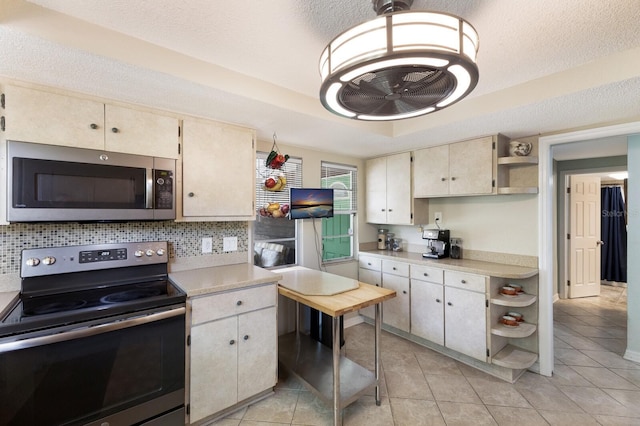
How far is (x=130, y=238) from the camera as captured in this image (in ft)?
6.82

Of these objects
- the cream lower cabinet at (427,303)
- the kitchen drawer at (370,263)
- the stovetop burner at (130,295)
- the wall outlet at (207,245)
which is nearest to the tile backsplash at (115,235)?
the wall outlet at (207,245)

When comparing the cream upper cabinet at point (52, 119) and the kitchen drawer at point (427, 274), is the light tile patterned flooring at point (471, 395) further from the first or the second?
the cream upper cabinet at point (52, 119)

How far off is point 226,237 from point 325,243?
1.31 meters

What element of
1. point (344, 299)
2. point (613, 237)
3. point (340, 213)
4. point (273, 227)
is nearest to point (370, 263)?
point (340, 213)

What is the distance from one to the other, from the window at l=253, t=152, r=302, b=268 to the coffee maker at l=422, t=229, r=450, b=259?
155 centimetres

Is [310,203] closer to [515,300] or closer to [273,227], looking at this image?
[273,227]

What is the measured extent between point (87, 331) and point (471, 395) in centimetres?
268

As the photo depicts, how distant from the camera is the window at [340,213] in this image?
3507 mm

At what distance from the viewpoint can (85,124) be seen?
5.65ft

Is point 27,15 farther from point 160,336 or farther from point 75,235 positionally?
point 160,336

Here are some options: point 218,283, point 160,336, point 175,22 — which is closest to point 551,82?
point 175,22

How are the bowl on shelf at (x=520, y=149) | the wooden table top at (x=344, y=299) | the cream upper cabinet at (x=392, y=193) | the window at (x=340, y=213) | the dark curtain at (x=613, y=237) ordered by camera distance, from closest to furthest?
the wooden table top at (x=344, y=299) → the bowl on shelf at (x=520, y=149) → the cream upper cabinet at (x=392, y=193) → the window at (x=340, y=213) → the dark curtain at (x=613, y=237)

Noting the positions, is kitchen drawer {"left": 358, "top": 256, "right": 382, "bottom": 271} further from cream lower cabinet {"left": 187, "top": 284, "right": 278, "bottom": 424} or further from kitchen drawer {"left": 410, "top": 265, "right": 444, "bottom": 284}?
cream lower cabinet {"left": 187, "top": 284, "right": 278, "bottom": 424}

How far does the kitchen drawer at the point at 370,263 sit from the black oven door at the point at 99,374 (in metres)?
2.34
